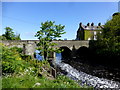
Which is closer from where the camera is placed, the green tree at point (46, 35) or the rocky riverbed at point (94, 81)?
the rocky riverbed at point (94, 81)

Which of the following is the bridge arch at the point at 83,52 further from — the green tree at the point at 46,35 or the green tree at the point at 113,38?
the green tree at the point at 46,35

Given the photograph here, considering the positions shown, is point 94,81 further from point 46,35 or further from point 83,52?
point 83,52

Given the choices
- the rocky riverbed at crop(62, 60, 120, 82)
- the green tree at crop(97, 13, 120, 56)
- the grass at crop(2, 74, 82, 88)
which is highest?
the green tree at crop(97, 13, 120, 56)

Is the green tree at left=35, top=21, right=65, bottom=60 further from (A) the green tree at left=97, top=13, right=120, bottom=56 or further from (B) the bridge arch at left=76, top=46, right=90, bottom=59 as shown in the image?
(B) the bridge arch at left=76, top=46, right=90, bottom=59

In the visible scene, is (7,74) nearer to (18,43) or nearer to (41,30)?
(41,30)

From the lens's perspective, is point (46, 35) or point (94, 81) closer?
point (94, 81)

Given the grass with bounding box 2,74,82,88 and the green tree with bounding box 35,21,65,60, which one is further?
the green tree with bounding box 35,21,65,60

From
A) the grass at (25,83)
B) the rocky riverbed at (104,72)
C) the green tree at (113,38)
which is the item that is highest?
the green tree at (113,38)

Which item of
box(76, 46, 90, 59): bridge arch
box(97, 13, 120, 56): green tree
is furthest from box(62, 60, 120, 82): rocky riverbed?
box(76, 46, 90, 59): bridge arch

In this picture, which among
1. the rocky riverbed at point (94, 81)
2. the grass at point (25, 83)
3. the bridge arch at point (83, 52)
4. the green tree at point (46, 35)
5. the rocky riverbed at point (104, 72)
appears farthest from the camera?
the bridge arch at point (83, 52)

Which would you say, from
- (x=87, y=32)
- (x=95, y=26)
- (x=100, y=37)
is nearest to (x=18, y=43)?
(x=100, y=37)

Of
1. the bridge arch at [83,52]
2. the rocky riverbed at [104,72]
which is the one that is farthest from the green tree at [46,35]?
the bridge arch at [83,52]

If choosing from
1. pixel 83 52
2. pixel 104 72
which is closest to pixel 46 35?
pixel 104 72

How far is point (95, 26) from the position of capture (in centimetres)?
3303
